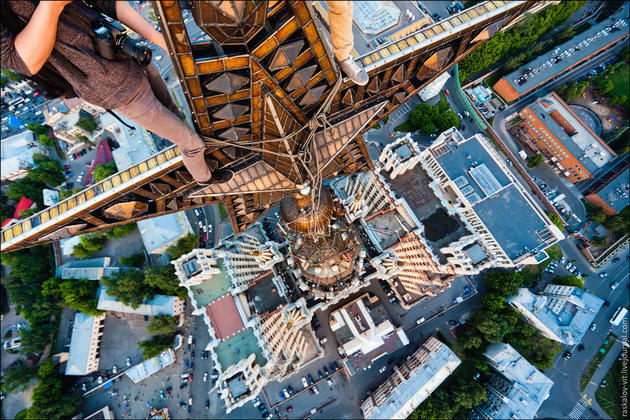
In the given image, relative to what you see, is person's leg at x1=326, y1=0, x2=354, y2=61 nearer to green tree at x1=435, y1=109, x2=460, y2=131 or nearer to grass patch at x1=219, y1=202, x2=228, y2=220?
grass patch at x1=219, y1=202, x2=228, y2=220

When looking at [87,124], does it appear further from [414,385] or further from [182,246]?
[414,385]

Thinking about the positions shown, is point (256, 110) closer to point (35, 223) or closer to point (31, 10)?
point (31, 10)

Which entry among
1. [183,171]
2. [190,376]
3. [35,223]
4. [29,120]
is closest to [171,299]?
[190,376]

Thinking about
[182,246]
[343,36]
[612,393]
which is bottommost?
[612,393]

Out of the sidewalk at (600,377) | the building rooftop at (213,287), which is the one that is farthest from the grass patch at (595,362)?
the building rooftop at (213,287)

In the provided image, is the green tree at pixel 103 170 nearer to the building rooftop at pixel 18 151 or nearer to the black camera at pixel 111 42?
the building rooftop at pixel 18 151

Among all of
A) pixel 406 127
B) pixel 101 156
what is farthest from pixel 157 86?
pixel 101 156

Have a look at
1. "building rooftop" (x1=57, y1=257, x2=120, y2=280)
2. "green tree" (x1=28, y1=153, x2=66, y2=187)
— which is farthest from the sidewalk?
"green tree" (x1=28, y1=153, x2=66, y2=187)
